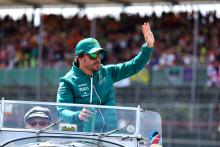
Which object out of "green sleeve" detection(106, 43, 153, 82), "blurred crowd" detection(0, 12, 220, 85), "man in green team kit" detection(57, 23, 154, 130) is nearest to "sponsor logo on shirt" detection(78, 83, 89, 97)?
"man in green team kit" detection(57, 23, 154, 130)

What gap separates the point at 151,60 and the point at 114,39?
8.79 ft

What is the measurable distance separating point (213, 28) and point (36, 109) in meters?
16.8

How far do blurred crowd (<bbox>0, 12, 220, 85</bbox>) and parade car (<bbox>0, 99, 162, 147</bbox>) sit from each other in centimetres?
1447

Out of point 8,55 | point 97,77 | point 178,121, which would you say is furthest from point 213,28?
point 97,77

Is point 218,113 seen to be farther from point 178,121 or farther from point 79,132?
point 79,132

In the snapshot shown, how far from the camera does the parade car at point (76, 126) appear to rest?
297 inches

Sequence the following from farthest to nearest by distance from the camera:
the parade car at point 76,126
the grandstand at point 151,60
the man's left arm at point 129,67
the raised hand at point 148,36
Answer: the grandstand at point 151,60
the man's left arm at point 129,67
the raised hand at point 148,36
the parade car at point 76,126

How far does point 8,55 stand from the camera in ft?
91.9

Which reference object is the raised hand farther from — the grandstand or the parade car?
the grandstand

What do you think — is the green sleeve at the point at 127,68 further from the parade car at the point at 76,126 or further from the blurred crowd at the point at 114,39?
the blurred crowd at the point at 114,39

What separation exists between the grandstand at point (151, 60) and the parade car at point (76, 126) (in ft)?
43.9

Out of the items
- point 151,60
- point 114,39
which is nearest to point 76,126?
point 151,60

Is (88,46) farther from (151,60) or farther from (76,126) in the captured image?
(151,60)

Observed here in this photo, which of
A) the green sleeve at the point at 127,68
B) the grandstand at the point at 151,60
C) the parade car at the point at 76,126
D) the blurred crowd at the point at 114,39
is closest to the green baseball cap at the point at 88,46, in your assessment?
the green sleeve at the point at 127,68
